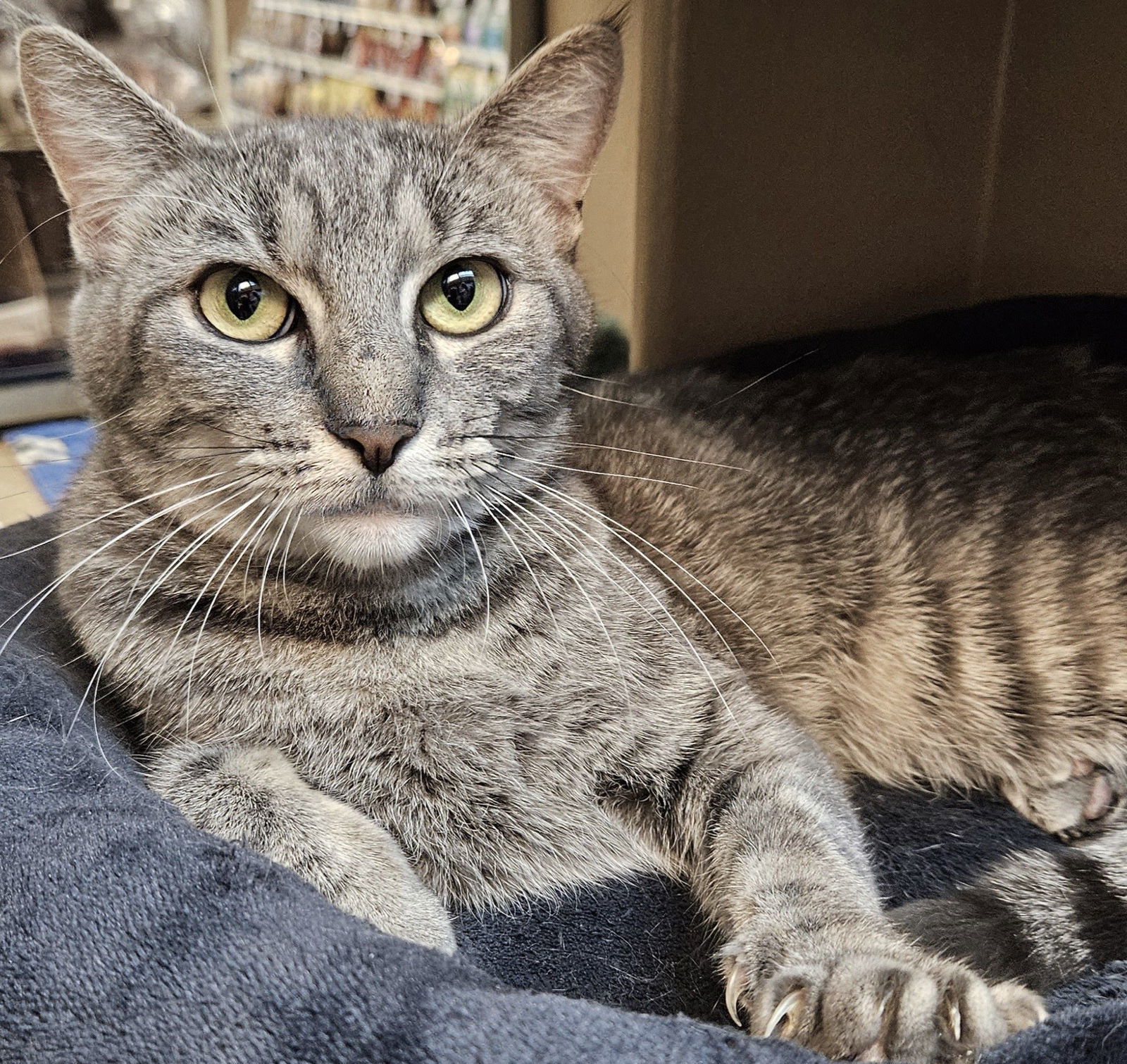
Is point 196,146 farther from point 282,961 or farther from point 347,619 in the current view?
point 282,961

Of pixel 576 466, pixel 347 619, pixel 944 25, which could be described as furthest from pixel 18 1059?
pixel 944 25

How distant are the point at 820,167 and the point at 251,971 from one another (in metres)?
1.81

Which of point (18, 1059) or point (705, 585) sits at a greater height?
point (705, 585)

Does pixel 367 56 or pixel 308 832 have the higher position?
pixel 367 56

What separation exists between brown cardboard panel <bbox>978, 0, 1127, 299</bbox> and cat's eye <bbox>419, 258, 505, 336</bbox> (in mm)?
1416

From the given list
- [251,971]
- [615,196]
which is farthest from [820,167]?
[251,971]

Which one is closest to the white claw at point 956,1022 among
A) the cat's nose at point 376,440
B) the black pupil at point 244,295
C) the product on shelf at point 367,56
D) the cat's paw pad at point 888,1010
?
the cat's paw pad at point 888,1010

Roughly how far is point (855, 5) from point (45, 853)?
6.36 ft

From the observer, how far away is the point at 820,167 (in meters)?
2.16

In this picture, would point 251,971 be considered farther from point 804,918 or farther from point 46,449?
point 46,449

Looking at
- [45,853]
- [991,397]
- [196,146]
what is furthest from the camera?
[991,397]

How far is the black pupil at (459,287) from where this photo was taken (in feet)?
3.94

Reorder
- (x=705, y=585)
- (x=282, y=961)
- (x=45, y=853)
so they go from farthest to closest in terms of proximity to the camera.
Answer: (x=705, y=585) → (x=45, y=853) → (x=282, y=961)

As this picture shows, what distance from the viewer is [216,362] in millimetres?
1108
